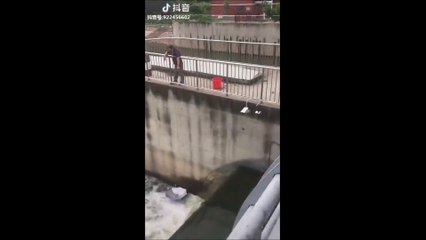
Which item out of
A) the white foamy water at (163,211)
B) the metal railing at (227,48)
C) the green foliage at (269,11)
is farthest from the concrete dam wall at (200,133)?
the green foliage at (269,11)

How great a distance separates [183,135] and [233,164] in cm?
84

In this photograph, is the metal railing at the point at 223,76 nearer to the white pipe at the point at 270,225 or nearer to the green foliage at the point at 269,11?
the green foliage at the point at 269,11

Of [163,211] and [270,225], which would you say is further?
[163,211]

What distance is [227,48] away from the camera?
19.5 feet

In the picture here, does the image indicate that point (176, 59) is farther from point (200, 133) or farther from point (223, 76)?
point (200, 133)

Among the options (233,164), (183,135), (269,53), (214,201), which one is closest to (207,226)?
(214,201)

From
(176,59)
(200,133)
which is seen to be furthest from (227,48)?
(200,133)

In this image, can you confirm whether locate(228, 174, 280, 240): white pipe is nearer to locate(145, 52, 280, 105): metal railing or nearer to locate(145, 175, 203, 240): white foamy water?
locate(145, 52, 280, 105): metal railing

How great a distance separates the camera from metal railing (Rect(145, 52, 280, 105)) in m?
3.86

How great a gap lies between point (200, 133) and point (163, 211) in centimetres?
114

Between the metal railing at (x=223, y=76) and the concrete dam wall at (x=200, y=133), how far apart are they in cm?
12

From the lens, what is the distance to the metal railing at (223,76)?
386cm

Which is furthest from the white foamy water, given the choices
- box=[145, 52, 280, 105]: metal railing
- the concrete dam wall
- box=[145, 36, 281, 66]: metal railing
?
box=[145, 36, 281, 66]: metal railing
